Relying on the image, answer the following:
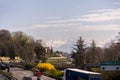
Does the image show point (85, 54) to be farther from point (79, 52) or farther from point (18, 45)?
point (18, 45)

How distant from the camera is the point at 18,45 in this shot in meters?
151

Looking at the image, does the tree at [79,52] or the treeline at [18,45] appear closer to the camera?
the tree at [79,52]

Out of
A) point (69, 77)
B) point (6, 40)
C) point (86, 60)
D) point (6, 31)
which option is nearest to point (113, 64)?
point (69, 77)

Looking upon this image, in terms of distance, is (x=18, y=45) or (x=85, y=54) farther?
(x=18, y=45)

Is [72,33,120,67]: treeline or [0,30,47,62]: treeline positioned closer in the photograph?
[72,33,120,67]: treeline

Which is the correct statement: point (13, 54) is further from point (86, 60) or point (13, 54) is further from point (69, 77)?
point (69, 77)

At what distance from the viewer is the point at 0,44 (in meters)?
164

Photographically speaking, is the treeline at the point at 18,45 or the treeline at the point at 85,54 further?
the treeline at the point at 18,45

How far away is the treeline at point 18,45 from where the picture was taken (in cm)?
13425

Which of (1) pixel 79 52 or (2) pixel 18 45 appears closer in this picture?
(1) pixel 79 52

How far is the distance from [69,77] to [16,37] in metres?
124

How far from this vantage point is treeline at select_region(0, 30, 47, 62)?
134250 millimetres

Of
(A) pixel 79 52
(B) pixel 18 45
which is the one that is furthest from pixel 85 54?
(B) pixel 18 45

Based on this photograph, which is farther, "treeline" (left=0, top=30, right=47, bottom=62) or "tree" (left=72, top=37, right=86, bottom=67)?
"treeline" (left=0, top=30, right=47, bottom=62)
